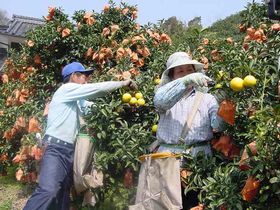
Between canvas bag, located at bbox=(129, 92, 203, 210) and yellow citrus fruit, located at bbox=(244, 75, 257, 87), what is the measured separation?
1.31ft

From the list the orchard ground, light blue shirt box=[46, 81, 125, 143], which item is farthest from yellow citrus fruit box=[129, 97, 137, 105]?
the orchard ground

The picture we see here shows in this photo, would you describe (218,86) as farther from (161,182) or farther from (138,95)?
(138,95)

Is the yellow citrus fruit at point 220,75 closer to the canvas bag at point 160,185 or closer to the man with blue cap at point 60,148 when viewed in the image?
the canvas bag at point 160,185

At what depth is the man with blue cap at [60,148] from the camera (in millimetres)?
3557

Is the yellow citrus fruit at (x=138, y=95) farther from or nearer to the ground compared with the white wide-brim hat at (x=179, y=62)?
nearer to the ground

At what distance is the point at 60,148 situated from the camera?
369 centimetres

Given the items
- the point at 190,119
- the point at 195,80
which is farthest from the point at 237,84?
the point at 190,119

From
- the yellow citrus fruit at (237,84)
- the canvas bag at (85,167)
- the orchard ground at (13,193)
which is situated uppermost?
the yellow citrus fruit at (237,84)

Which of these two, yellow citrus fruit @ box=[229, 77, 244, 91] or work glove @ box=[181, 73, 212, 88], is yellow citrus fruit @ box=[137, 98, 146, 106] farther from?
yellow citrus fruit @ box=[229, 77, 244, 91]

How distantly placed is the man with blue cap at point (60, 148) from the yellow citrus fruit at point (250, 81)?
3.71 ft

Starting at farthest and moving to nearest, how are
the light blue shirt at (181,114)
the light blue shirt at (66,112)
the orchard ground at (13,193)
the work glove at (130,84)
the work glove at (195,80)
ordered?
the orchard ground at (13,193) → the light blue shirt at (66,112) → the work glove at (130,84) → the light blue shirt at (181,114) → the work glove at (195,80)

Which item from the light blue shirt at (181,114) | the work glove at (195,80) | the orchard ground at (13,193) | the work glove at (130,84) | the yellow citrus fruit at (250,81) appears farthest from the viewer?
the orchard ground at (13,193)

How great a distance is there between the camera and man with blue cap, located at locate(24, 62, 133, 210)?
11.7 feet

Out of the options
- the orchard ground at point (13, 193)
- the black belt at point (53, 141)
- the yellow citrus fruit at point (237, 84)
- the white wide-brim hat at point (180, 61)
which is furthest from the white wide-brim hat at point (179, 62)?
the orchard ground at point (13, 193)
